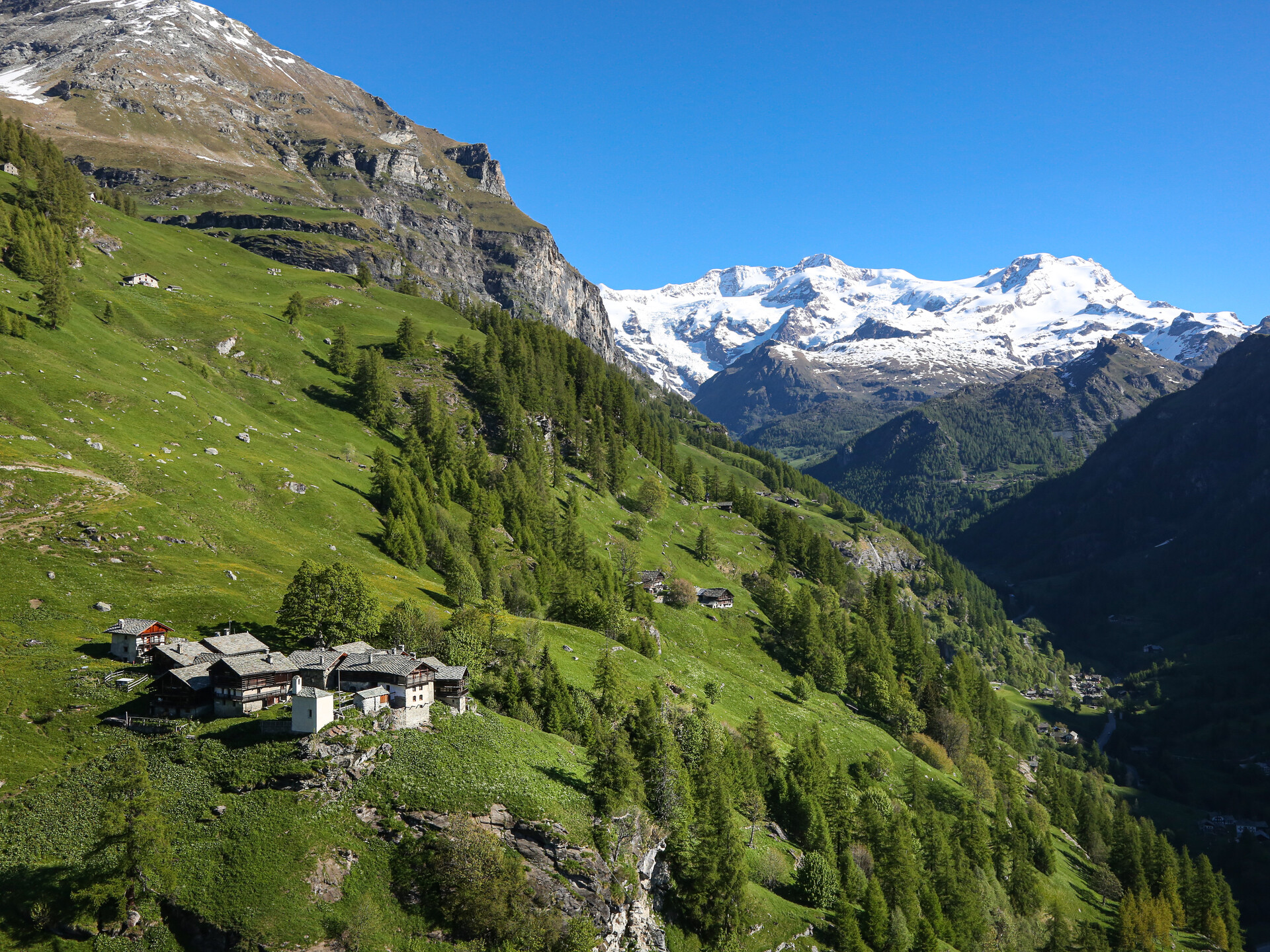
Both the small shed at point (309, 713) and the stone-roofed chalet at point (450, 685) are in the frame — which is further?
the stone-roofed chalet at point (450, 685)

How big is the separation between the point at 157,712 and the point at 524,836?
28935 millimetres

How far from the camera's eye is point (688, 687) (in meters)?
95.9

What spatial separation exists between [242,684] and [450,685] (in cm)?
1633

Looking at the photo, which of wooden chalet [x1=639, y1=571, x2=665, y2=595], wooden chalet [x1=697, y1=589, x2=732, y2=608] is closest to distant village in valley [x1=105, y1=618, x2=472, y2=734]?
wooden chalet [x1=639, y1=571, x2=665, y2=595]

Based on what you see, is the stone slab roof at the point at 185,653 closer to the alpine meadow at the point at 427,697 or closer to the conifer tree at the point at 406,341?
the alpine meadow at the point at 427,697

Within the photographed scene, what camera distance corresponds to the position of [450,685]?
61969 mm

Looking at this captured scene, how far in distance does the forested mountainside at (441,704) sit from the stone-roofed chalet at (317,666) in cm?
163

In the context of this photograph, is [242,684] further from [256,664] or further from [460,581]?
[460,581]

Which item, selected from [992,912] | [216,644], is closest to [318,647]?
[216,644]

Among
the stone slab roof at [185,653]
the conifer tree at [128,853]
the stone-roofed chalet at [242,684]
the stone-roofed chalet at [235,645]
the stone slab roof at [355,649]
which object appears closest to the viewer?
the conifer tree at [128,853]

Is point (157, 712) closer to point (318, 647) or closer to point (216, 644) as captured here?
point (216, 644)

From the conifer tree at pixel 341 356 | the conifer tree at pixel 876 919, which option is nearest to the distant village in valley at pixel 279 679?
the conifer tree at pixel 876 919

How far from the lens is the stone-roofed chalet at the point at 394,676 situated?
188ft

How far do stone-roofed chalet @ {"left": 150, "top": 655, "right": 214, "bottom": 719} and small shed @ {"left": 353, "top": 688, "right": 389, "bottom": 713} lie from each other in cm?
1129
